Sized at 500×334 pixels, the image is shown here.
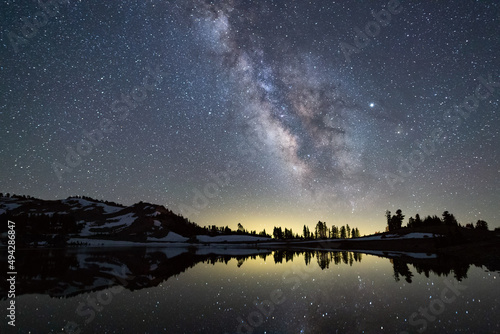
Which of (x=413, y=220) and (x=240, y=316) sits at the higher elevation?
(x=413, y=220)

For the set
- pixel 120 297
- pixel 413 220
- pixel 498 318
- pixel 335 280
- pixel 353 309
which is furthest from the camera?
pixel 413 220

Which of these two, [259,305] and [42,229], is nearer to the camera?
[259,305]

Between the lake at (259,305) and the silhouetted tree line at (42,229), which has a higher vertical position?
the silhouetted tree line at (42,229)

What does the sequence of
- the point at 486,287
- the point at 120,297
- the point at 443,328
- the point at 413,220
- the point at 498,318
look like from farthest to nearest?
the point at 413,220
the point at 486,287
the point at 120,297
the point at 498,318
the point at 443,328

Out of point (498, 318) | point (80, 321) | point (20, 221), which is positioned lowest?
point (80, 321)

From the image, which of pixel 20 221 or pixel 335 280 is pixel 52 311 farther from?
pixel 20 221

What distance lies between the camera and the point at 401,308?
1812 centimetres

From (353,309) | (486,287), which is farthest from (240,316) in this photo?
(486,287)

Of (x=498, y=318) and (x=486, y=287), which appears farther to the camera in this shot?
(x=486, y=287)

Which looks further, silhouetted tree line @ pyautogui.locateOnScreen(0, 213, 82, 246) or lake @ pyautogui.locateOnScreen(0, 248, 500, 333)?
silhouetted tree line @ pyautogui.locateOnScreen(0, 213, 82, 246)

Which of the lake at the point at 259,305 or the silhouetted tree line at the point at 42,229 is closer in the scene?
the lake at the point at 259,305

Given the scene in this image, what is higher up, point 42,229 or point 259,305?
point 42,229

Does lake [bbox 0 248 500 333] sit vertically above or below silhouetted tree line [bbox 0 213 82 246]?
below

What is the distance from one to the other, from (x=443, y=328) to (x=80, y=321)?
20692mm
